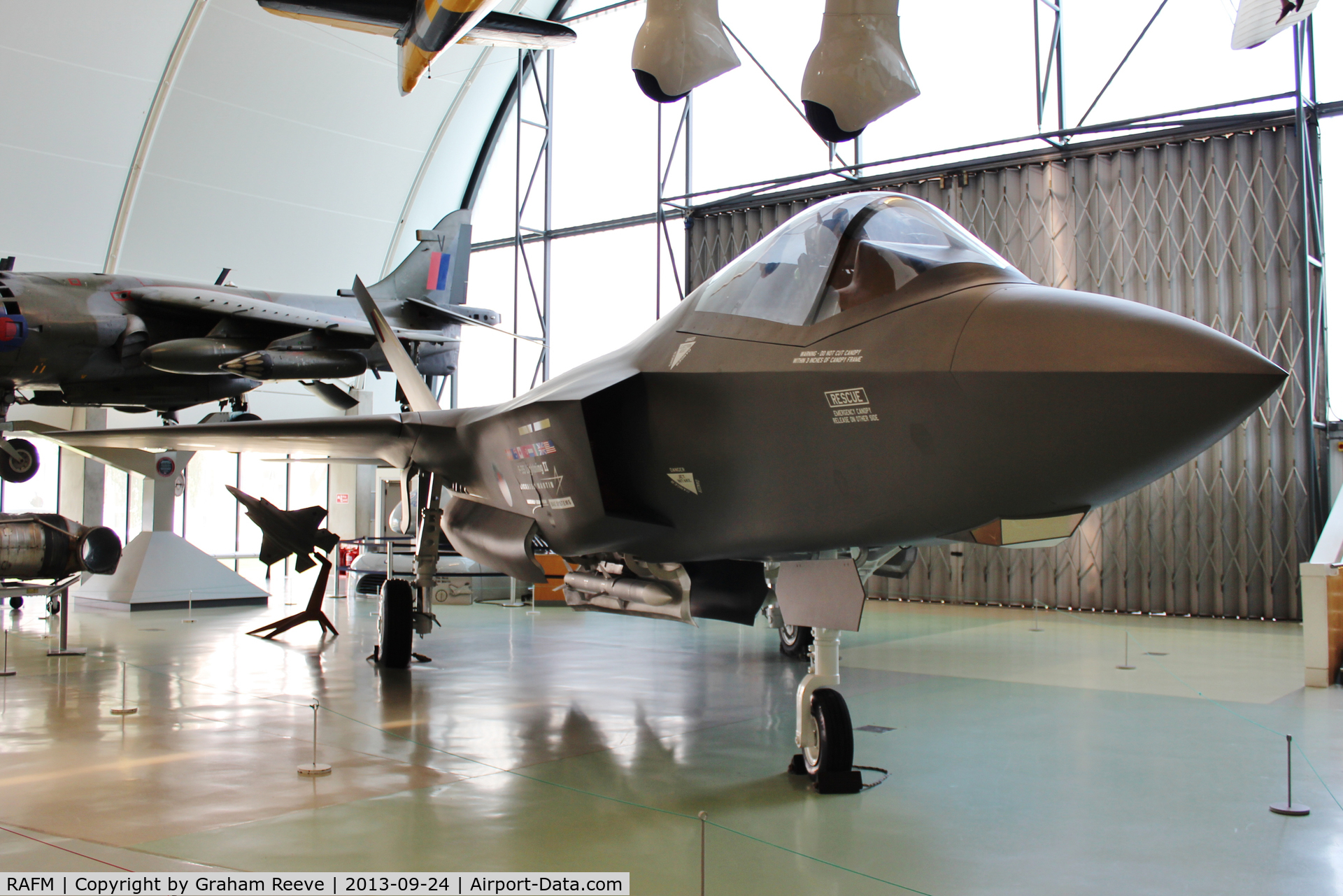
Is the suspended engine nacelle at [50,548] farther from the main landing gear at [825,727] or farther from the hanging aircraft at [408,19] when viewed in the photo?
the main landing gear at [825,727]

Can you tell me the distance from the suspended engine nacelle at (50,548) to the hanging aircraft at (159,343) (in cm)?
423

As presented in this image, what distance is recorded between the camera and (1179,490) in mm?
13445

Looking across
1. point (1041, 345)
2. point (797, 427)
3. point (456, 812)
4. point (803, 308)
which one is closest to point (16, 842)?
point (456, 812)

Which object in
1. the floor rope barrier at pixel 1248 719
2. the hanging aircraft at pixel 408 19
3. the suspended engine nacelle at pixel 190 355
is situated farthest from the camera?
the suspended engine nacelle at pixel 190 355

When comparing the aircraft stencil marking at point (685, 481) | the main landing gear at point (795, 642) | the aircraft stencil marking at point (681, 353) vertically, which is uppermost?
the aircraft stencil marking at point (681, 353)

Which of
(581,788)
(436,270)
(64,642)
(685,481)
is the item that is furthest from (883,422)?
(436,270)

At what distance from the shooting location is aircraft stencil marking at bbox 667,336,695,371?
159 inches

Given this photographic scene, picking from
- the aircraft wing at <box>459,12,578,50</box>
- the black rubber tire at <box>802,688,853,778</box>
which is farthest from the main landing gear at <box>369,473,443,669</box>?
the aircraft wing at <box>459,12,578,50</box>

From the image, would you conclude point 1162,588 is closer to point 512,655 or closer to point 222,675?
point 512,655

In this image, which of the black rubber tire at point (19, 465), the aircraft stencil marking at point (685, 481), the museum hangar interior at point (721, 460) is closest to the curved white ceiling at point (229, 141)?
the museum hangar interior at point (721, 460)

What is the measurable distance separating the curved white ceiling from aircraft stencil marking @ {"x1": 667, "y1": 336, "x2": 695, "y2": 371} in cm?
2035

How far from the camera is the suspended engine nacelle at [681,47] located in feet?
13.3

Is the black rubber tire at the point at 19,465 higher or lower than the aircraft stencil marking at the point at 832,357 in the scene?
lower

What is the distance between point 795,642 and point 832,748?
4738 mm
